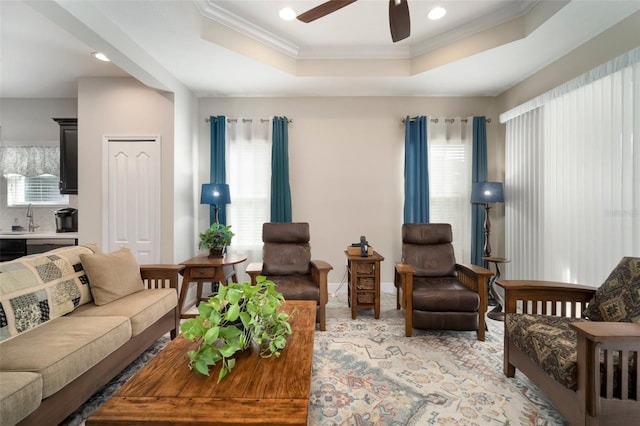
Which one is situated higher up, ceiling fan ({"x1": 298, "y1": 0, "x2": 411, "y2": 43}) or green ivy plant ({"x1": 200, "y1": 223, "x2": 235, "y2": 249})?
ceiling fan ({"x1": 298, "y1": 0, "x2": 411, "y2": 43})

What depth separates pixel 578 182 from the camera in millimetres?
2715

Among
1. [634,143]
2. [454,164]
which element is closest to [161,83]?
[454,164]

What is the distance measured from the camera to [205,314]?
1.46 meters

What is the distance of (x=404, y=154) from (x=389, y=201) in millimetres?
684

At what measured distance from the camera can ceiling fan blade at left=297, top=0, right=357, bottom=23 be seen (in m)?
1.80

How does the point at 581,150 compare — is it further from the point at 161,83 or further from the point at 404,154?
the point at 161,83

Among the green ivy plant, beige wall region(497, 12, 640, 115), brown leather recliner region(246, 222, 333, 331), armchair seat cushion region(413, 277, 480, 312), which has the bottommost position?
armchair seat cushion region(413, 277, 480, 312)

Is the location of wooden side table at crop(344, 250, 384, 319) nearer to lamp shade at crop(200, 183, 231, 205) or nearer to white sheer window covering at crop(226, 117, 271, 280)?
white sheer window covering at crop(226, 117, 271, 280)

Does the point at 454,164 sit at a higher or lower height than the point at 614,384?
higher

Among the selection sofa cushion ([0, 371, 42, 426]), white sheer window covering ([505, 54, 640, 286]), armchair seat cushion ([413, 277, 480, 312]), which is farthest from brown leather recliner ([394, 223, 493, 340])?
sofa cushion ([0, 371, 42, 426])

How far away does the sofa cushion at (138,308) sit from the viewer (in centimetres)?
202

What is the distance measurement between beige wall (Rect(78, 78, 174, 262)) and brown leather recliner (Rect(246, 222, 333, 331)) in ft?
3.98

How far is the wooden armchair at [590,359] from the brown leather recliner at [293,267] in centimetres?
155

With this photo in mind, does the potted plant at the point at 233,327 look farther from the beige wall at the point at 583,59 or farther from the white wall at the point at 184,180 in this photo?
the beige wall at the point at 583,59
